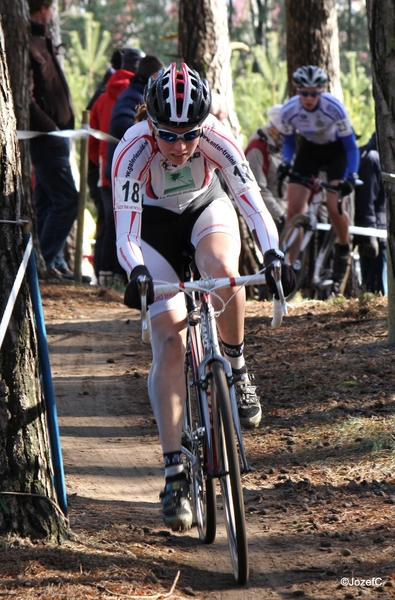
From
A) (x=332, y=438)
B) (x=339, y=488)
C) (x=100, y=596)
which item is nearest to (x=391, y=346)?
(x=332, y=438)

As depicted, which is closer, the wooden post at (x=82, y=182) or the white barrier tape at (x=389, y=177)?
the white barrier tape at (x=389, y=177)

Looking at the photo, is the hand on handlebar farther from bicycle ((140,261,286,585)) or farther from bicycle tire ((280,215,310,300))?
bicycle ((140,261,286,585))

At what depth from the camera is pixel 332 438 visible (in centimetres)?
553

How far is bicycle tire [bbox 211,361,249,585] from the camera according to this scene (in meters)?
3.43

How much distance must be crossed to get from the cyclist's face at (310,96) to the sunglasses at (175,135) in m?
5.95

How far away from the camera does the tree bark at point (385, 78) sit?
5.59 m

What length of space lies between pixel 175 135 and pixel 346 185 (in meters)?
6.00

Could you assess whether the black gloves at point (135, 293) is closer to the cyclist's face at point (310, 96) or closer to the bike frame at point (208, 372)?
the bike frame at point (208, 372)

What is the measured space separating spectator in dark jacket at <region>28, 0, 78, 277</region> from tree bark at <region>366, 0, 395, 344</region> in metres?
5.07

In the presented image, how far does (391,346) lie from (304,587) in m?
3.72

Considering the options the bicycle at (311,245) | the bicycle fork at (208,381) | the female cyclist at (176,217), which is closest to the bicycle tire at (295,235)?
the bicycle at (311,245)

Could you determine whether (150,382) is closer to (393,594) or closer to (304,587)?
(304,587)

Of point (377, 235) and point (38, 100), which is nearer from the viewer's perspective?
point (38, 100)

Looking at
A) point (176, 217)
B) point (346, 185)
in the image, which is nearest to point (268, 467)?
point (176, 217)
